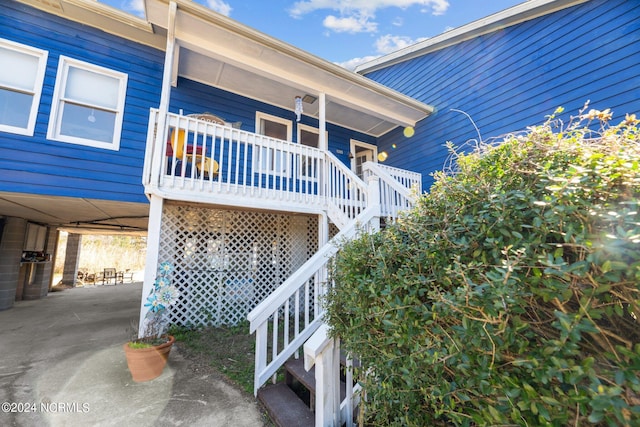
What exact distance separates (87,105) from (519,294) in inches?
258

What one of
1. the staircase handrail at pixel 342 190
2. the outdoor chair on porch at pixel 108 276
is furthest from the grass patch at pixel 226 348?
the outdoor chair on porch at pixel 108 276

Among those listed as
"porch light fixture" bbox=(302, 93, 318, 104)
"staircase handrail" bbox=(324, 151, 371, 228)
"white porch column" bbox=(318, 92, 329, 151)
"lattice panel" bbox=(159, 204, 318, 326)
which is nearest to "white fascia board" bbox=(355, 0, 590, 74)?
"porch light fixture" bbox=(302, 93, 318, 104)

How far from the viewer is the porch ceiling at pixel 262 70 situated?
170 inches

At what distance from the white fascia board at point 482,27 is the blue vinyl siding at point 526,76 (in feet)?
0.35

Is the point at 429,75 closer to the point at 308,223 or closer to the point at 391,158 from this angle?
the point at 391,158

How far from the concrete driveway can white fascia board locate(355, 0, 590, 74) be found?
26.4ft

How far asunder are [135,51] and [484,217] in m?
6.76

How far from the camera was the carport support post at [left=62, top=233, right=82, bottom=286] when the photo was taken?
1164cm

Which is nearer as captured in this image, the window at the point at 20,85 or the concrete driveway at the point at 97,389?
the concrete driveway at the point at 97,389

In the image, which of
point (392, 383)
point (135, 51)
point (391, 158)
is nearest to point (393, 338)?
point (392, 383)

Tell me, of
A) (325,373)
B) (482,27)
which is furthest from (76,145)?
(482,27)

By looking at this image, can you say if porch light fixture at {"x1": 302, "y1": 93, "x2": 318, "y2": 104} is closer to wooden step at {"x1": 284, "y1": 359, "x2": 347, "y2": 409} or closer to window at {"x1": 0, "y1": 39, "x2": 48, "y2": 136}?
window at {"x1": 0, "y1": 39, "x2": 48, "y2": 136}

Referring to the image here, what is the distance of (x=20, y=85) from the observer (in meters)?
4.45

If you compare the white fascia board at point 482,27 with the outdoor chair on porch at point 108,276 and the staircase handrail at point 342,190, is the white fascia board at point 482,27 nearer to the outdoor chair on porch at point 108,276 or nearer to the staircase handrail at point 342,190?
the staircase handrail at point 342,190
